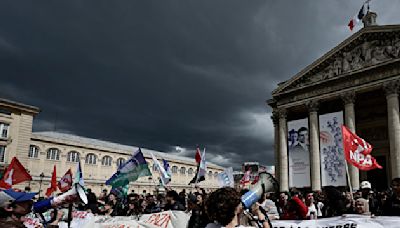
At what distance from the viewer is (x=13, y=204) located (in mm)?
3949

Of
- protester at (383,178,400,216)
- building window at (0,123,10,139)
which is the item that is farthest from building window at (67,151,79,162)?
protester at (383,178,400,216)

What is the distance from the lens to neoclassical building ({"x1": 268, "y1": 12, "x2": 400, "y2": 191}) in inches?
981

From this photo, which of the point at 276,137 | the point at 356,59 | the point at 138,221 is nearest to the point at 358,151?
the point at 138,221

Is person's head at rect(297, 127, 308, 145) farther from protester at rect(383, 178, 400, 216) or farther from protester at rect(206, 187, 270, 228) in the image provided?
protester at rect(206, 187, 270, 228)

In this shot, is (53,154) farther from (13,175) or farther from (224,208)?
(224,208)

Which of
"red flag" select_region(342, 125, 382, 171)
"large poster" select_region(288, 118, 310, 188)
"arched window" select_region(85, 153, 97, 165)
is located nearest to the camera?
"red flag" select_region(342, 125, 382, 171)

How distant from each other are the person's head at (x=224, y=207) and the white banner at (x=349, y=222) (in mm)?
4105

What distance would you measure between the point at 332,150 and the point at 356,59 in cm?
834

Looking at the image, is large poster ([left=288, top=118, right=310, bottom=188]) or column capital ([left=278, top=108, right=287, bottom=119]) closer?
large poster ([left=288, top=118, right=310, bottom=188])

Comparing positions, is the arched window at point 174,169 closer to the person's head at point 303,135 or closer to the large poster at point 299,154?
the large poster at point 299,154

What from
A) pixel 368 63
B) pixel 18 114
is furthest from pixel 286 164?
pixel 18 114

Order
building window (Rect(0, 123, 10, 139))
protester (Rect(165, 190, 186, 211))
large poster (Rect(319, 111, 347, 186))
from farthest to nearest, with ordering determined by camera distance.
A: building window (Rect(0, 123, 10, 139))
large poster (Rect(319, 111, 347, 186))
protester (Rect(165, 190, 186, 211))

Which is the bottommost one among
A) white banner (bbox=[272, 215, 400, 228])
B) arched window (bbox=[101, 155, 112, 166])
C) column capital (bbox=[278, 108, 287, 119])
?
white banner (bbox=[272, 215, 400, 228])

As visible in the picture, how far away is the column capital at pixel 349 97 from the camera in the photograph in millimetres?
27336
